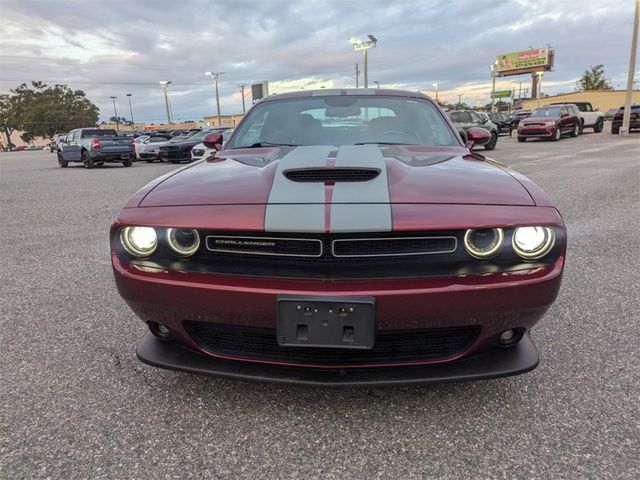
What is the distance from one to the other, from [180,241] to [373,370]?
923 mm

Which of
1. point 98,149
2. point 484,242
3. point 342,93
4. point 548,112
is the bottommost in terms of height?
point 98,149

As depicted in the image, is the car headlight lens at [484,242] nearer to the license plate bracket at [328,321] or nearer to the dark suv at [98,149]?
the license plate bracket at [328,321]

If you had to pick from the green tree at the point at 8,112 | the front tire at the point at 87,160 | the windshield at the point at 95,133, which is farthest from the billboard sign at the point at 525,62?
the green tree at the point at 8,112

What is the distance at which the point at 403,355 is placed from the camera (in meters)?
1.88

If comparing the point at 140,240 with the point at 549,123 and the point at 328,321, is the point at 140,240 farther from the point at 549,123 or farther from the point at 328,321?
the point at 549,123

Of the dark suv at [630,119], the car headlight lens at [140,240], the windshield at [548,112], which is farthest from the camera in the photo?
the dark suv at [630,119]

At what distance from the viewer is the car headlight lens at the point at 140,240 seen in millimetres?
1934

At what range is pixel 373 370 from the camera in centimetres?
187

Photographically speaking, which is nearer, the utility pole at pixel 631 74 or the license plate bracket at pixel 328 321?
the license plate bracket at pixel 328 321

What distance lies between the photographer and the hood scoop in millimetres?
1981

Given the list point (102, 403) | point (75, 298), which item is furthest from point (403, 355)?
point (75, 298)

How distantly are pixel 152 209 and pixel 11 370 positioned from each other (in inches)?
54.2

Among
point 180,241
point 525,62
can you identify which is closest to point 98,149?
point 180,241

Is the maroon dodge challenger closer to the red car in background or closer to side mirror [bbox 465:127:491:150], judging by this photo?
side mirror [bbox 465:127:491:150]
